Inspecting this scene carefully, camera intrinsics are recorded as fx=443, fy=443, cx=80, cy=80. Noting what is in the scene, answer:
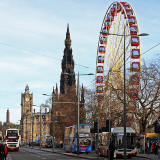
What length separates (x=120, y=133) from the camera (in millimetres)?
44375

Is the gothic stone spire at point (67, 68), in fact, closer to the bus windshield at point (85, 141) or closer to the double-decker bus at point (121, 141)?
the bus windshield at point (85, 141)

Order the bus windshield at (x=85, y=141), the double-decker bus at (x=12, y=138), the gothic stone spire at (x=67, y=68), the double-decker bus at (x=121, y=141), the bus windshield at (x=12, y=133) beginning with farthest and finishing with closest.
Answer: the gothic stone spire at (x=67, y=68), the bus windshield at (x=12, y=133), the double-decker bus at (x=12, y=138), the bus windshield at (x=85, y=141), the double-decker bus at (x=121, y=141)

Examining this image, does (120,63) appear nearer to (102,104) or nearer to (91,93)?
(102,104)

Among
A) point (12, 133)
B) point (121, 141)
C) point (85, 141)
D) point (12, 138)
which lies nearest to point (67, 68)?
point (12, 133)

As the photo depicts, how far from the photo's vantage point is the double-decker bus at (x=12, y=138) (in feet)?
218

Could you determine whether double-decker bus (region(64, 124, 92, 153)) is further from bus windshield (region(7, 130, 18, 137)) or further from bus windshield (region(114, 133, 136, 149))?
bus windshield (region(114, 133, 136, 149))

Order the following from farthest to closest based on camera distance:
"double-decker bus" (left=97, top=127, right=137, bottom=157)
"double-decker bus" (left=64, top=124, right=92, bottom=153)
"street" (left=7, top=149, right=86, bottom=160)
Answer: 1. "double-decker bus" (left=64, top=124, right=92, bottom=153)
2. "double-decker bus" (left=97, top=127, right=137, bottom=157)
3. "street" (left=7, top=149, right=86, bottom=160)

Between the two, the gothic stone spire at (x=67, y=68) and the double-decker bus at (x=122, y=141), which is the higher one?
the gothic stone spire at (x=67, y=68)

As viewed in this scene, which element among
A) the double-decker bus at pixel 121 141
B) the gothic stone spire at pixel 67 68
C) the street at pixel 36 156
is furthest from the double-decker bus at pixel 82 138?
the gothic stone spire at pixel 67 68

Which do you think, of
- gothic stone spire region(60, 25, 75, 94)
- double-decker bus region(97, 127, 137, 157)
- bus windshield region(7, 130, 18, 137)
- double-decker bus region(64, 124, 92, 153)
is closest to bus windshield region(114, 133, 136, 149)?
double-decker bus region(97, 127, 137, 157)

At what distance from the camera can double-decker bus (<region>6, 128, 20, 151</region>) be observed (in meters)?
66.6

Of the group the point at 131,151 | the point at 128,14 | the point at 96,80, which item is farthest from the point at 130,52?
the point at 131,151

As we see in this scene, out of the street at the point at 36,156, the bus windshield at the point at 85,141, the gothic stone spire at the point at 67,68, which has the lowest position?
the street at the point at 36,156

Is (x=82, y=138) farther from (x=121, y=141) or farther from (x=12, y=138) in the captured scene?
(x=12, y=138)
